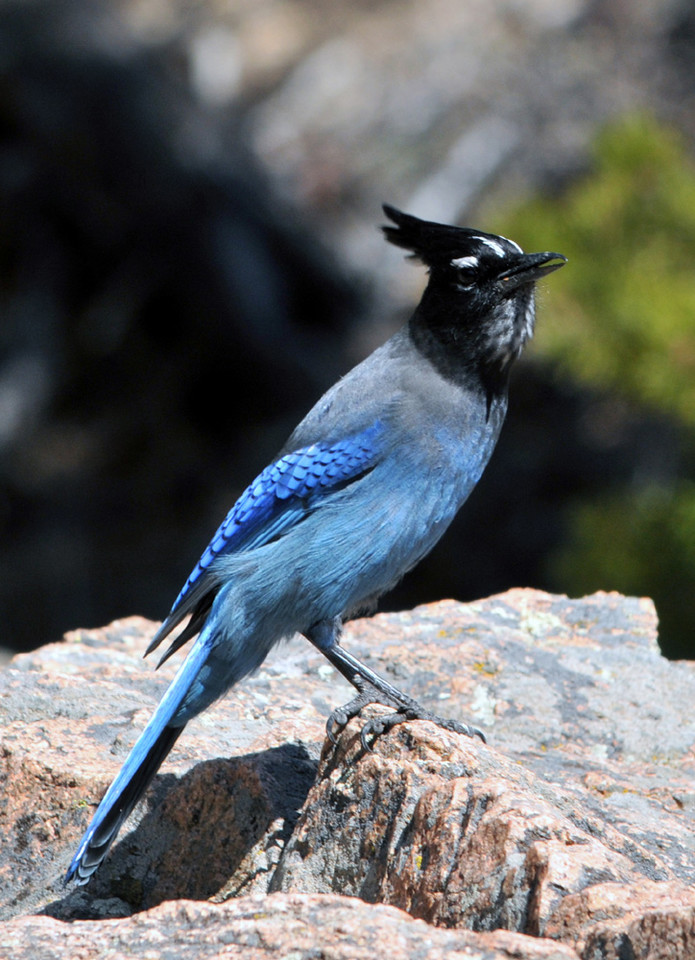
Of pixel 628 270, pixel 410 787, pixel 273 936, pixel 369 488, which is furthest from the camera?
pixel 628 270

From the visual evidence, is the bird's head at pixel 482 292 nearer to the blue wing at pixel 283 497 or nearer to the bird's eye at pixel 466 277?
the bird's eye at pixel 466 277

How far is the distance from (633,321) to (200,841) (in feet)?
7.33

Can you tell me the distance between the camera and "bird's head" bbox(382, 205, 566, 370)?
2854mm

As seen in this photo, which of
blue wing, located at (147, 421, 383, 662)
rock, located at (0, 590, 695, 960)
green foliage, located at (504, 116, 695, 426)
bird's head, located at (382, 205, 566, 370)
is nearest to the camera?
rock, located at (0, 590, 695, 960)

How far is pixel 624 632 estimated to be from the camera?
316 centimetres

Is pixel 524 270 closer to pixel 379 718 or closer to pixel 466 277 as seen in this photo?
pixel 466 277

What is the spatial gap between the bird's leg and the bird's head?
0.72m

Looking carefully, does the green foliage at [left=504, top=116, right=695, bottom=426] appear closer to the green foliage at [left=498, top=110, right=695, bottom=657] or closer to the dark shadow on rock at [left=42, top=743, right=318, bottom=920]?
the green foliage at [left=498, top=110, right=695, bottom=657]

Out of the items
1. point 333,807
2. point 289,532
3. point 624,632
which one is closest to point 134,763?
point 333,807

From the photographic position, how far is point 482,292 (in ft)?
9.43

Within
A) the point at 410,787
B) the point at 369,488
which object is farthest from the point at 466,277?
the point at 410,787

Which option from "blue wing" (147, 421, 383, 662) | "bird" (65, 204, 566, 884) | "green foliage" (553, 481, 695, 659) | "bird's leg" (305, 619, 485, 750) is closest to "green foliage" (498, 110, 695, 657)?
"green foliage" (553, 481, 695, 659)

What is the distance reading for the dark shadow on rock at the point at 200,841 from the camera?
→ 2244mm

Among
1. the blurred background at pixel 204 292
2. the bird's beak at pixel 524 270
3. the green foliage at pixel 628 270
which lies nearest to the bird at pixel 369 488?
the bird's beak at pixel 524 270
